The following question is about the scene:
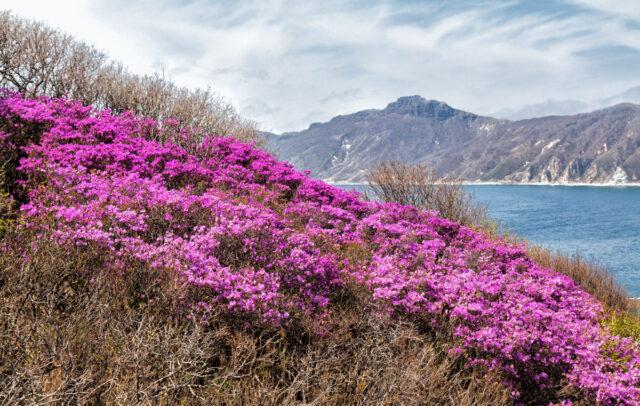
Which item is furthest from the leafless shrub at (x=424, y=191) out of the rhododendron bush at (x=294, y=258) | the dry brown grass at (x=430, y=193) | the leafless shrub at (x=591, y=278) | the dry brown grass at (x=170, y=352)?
the dry brown grass at (x=170, y=352)

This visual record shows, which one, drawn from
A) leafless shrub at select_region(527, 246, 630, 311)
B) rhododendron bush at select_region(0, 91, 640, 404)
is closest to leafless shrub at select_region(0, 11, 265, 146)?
rhododendron bush at select_region(0, 91, 640, 404)

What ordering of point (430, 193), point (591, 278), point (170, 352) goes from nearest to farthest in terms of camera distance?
point (170, 352)
point (591, 278)
point (430, 193)

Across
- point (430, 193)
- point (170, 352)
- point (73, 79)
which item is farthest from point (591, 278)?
point (73, 79)

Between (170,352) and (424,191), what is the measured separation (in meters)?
13.3

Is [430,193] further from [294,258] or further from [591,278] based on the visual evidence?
[294,258]

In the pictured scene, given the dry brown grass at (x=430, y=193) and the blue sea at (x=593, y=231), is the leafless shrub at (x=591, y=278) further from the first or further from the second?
the blue sea at (x=593, y=231)

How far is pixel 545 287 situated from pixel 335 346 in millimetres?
5202

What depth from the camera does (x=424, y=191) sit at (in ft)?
51.4

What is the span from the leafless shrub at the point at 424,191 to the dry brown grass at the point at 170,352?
423 inches

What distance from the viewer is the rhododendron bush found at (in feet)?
16.1

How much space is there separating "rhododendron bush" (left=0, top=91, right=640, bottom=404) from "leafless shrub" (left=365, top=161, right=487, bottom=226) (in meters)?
5.15

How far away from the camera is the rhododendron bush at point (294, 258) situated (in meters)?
4.91

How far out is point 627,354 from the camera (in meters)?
5.54

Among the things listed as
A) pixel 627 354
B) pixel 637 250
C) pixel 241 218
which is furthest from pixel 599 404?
pixel 637 250
